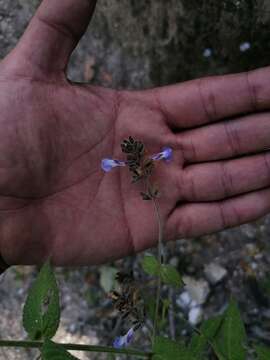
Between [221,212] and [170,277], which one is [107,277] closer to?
[221,212]

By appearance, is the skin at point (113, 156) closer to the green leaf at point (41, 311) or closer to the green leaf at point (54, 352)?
the green leaf at point (41, 311)

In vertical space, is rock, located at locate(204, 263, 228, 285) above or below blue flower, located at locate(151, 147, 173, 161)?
below

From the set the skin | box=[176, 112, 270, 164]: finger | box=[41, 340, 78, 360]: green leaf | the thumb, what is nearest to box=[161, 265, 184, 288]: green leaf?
box=[41, 340, 78, 360]: green leaf

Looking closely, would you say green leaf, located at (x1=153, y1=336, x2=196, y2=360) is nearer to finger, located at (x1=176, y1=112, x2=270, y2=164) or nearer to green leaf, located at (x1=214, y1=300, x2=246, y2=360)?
green leaf, located at (x1=214, y1=300, x2=246, y2=360)

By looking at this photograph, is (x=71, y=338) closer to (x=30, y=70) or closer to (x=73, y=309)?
(x=73, y=309)

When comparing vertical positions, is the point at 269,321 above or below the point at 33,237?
below

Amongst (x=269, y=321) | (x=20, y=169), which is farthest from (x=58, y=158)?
(x=269, y=321)
